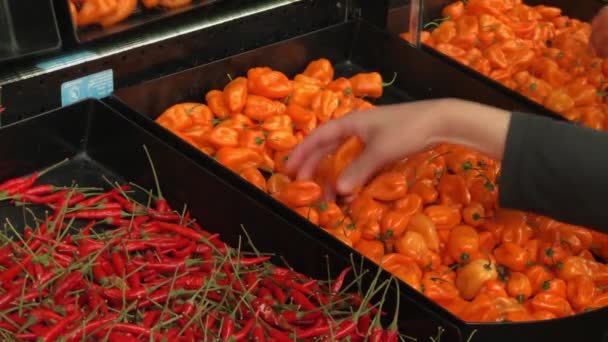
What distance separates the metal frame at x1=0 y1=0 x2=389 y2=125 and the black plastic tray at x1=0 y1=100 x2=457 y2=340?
0.31 ft

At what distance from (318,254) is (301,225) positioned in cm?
10

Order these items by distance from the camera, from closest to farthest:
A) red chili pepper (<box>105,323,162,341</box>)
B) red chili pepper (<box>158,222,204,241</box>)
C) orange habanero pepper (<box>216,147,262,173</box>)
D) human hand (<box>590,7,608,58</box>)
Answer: red chili pepper (<box>105,323,162,341</box>) < red chili pepper (<box>158,222,204,241</box>) < orange habanero pepper (<box>216,147,262,173</box>) < human hand (<box>590,7,608,58</box>)

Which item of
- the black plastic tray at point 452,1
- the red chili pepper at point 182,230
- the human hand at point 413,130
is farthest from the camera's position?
the black plastic tray at point 452,1

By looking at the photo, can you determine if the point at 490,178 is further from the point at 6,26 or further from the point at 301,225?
the point at 6,26

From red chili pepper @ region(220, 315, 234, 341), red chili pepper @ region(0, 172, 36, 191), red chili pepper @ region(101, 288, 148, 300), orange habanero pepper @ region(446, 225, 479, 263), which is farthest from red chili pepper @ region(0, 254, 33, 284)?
orange habanero pepper @ region(446, 225, 479, 263)

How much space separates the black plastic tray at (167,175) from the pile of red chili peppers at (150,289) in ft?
0.21

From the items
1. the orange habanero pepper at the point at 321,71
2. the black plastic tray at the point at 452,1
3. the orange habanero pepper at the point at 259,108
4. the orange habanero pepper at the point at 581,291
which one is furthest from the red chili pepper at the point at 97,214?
the black plastic tray at the point at 452,1

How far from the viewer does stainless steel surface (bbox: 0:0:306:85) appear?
9.41ft

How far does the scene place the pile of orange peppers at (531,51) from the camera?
377 cm

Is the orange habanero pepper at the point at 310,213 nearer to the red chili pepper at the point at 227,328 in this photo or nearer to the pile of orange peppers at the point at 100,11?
the red chili pepper at the point at 227,328

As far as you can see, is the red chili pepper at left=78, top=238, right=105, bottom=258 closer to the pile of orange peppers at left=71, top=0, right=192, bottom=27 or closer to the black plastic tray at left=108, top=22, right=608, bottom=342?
the black plastic tray at left=108, top=22, right=608, bottom=342

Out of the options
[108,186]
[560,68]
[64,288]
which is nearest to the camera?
[64,288]

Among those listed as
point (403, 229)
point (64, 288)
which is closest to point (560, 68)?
point (403, 229)

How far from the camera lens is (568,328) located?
2439 millimetres
